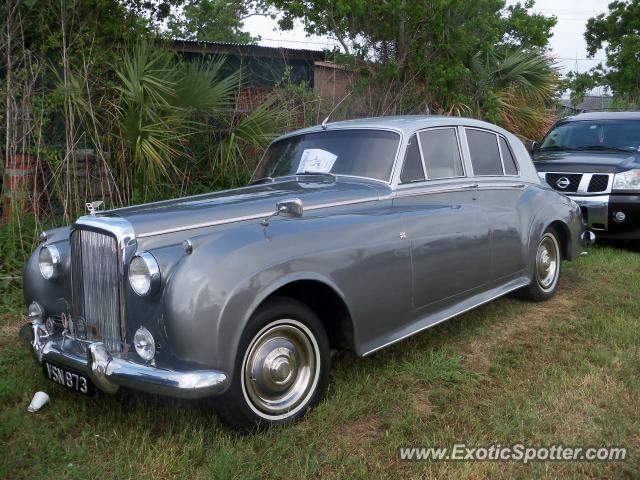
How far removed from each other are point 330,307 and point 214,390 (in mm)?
935

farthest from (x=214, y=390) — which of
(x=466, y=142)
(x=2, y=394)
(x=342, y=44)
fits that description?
(x=342, y=44)

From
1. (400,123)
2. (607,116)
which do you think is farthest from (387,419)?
(607,116)

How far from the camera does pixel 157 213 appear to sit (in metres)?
3.18

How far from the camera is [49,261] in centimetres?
344

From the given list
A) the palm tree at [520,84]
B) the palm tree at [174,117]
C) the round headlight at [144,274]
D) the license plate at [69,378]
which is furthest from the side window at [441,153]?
the palm tree at [520,84]

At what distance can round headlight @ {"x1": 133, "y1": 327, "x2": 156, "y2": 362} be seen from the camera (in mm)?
2846

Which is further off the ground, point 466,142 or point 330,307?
point 466,142

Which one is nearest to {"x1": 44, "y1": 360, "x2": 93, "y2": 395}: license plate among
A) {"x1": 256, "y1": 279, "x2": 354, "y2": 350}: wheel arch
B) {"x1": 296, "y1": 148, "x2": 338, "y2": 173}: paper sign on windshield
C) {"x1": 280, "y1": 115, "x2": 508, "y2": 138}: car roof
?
{"x1": 256, "y1": 279, "x2": 354, "y2": 350}: wheel arch

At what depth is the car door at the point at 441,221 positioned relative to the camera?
12.7ft

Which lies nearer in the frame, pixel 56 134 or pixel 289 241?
pixel 289 241

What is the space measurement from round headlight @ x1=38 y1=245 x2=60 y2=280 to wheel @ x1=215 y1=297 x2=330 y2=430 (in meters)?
1.22

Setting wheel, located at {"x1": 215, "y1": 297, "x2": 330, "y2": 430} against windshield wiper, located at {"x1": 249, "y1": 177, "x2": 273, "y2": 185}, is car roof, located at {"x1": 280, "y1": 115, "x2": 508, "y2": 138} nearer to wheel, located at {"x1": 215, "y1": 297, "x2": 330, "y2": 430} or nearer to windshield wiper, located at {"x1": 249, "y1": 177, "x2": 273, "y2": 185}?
windshield wiper, located at {"x1": 249, "y1": 177, "x2": 273, "y2": 185}

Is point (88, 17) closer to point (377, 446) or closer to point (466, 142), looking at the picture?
point (466, 142)

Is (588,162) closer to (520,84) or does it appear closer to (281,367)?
(520,84)
